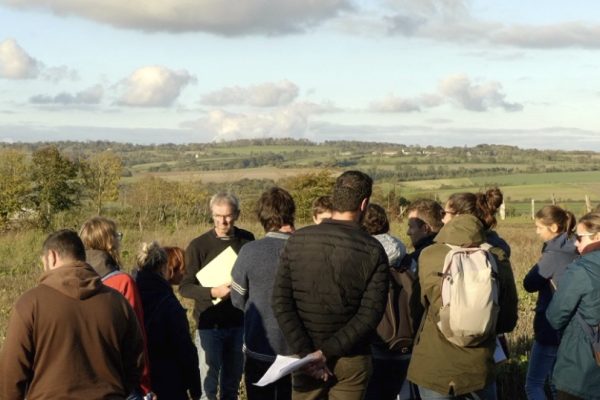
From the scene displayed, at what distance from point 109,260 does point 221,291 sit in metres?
1.28

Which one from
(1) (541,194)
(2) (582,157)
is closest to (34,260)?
(1) (541,194)

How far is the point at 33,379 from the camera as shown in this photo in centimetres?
383

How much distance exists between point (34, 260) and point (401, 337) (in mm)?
13261

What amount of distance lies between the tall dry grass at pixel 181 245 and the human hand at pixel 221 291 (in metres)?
2.97

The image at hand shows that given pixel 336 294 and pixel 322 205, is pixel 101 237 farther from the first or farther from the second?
pixel 322 205

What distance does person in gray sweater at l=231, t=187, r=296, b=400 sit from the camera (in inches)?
199

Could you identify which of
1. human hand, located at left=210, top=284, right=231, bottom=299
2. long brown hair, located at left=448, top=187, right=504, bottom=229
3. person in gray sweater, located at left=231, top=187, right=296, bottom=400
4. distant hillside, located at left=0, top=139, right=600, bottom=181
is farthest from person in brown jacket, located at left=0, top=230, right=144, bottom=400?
distant hillside, located at left=0, top=139, right=600, bottom=181

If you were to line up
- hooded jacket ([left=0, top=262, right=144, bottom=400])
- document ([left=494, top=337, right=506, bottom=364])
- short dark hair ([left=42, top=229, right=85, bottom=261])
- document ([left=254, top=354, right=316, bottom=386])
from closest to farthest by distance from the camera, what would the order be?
hooded jacket ([left=0, top=262, right=144, bottom=400]) → short dark hair ([left=42, top=229, right=85, bottom=261]) → document ([left=254, top=354, right=316, bottom=386]) → document ([left=494, top=337, right=506, bottom=364])

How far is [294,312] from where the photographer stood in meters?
4.41

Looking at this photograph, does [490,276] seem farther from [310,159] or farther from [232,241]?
[310,159]

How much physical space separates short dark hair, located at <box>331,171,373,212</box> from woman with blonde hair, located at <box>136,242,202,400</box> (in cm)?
129

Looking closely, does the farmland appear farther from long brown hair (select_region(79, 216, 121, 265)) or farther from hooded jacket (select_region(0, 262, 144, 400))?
hooded jacket (select_region(0, 262, 144, 400))

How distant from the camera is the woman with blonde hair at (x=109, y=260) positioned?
456 centimetres

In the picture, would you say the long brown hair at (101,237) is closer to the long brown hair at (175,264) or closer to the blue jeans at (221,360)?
the long brown hair at (175,264)
